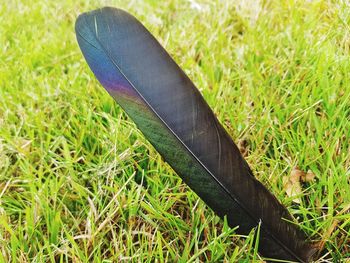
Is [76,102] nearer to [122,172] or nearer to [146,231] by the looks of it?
[122,172]

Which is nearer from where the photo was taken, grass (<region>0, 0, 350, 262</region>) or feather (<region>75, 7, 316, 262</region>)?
feather (<region>75, 7, 316, 262</region>)

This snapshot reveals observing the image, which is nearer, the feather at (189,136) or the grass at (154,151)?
the feather at (189,136)

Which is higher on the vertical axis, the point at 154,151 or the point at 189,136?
the point at 189,136

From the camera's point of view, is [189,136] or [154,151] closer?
[189,136]

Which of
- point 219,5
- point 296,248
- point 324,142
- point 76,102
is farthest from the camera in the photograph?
point 219,5

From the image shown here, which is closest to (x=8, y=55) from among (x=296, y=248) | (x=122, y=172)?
(x=122, y=172)
